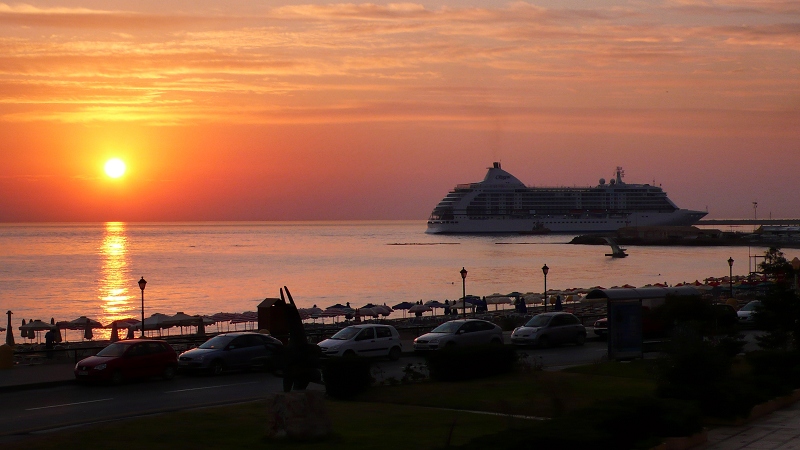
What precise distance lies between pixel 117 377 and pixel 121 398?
7.23ft

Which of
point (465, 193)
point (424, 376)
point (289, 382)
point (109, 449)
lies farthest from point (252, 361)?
point (465, 193)

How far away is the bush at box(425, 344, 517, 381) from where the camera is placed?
18891 millimetres

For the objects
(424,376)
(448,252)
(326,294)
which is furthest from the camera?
(448,252)

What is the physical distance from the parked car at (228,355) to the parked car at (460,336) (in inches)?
218

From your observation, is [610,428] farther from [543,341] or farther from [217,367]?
[543,341]

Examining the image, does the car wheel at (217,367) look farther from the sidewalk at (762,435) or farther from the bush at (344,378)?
the sidewalk at (762,435)

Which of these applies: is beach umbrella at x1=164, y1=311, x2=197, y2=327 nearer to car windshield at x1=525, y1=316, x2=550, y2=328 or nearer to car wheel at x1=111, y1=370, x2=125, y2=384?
car windshield at x1=525, y1=316, x2=550, y2=328

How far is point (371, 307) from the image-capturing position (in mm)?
51250

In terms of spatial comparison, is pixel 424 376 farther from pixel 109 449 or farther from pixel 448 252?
pixel 448 252

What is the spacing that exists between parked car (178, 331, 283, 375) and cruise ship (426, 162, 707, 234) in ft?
526

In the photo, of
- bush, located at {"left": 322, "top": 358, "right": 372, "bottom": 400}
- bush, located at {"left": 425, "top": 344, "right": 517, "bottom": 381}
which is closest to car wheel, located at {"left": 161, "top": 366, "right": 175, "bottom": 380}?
bush, located at {"left": 322, "top": 358, "right": 372, "bottom": 400}

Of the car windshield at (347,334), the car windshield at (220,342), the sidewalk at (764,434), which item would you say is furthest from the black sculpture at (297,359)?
the car windshield at (347,334)

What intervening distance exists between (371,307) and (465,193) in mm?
135180

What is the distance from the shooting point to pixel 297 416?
11.7 metres
